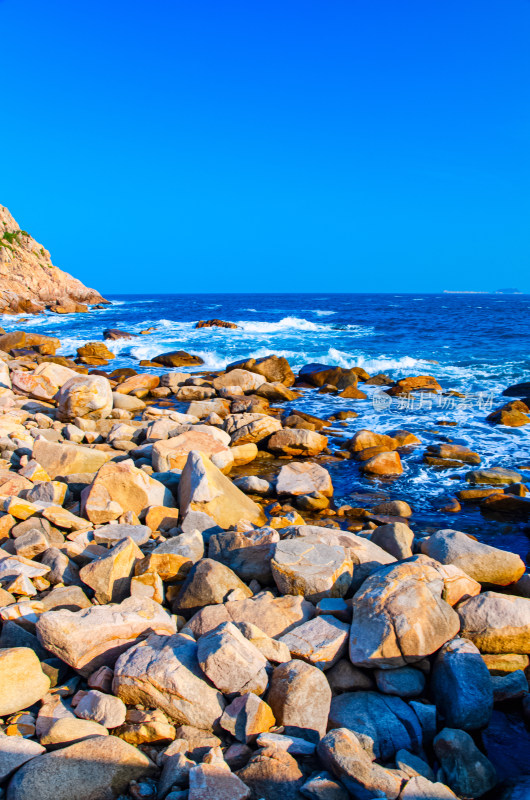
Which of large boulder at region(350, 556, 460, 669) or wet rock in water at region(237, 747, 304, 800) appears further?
large boulder at region(350, 556, 460, 669)

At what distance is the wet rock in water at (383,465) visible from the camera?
28.7ft

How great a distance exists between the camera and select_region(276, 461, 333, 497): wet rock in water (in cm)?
750

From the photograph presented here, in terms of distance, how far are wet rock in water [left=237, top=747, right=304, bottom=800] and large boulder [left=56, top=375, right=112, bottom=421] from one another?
864cm

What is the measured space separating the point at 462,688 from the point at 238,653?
145 centimetres

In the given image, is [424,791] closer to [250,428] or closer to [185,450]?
[185,450]

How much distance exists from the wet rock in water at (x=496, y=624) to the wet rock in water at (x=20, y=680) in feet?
9.47

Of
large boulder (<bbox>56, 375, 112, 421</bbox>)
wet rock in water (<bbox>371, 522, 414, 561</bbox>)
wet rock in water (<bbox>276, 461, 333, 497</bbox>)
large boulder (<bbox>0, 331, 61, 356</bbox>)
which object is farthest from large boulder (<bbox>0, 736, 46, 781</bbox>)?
large boulder (<bbox>0, 331, 61, 356</bbox>)

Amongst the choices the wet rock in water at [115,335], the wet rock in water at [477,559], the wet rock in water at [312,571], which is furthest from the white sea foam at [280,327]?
the wet rock in water at [312,571]

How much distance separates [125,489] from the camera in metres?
5.69

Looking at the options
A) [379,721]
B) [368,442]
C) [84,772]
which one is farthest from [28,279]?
[379,721]

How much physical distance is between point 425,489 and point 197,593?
521cm

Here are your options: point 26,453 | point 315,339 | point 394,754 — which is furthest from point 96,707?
point 315,339

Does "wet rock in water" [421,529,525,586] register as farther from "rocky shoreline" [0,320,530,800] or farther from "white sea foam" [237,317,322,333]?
"white sea foam" [237,317,322,333]

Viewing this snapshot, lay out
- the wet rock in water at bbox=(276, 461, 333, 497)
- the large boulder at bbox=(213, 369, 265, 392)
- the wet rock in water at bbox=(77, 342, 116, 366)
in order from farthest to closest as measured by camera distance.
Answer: the wet rock in water at bbox=(77, 342, 116, 366) → the large boulder at bbox=(213, 369, 265, 392) → the wet rock in water at bbox=(276, 461, 333, 497)
